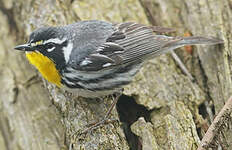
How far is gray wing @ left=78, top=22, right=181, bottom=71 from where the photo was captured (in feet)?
14.8

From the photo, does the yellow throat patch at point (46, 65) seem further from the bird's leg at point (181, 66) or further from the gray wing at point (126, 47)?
the bird's leg at point (181, 66)

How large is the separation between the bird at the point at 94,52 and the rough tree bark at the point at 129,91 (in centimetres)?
30

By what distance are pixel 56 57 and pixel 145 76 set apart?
1296 millimetres

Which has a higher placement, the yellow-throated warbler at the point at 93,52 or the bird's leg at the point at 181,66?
the yellow-throated warbler at the point at 93,52

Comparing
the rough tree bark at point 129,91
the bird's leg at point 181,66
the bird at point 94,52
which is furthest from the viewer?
the bird's leg at point 181,66

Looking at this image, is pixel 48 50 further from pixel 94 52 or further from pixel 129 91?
pixel 129 91

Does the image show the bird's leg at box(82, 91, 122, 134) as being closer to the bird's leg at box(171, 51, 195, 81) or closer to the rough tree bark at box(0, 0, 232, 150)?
the rough tree bark at box(0, 0, 232, 150)

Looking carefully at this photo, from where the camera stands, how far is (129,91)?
4.84m

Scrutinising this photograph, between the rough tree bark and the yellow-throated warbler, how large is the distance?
0.31 metres

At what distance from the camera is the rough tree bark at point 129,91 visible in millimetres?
4320

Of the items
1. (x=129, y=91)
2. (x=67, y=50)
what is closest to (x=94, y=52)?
(x=67, y=50)

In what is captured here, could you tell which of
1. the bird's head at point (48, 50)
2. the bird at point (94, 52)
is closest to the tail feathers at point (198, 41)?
the bird at point (94, 52)

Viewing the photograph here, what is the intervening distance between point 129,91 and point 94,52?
688 mm

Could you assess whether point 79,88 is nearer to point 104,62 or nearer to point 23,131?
point 104,62
